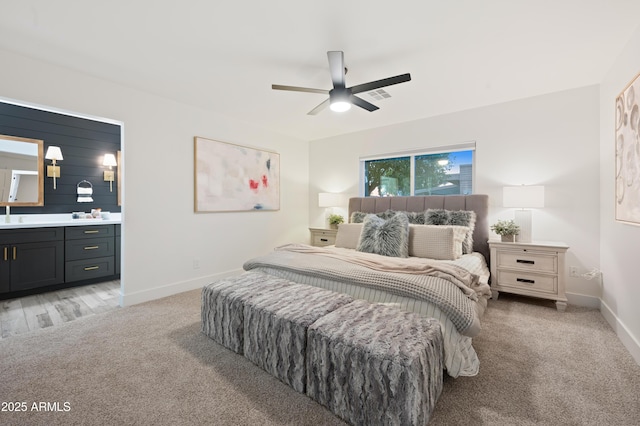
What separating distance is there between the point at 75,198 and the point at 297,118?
3603 millimetres

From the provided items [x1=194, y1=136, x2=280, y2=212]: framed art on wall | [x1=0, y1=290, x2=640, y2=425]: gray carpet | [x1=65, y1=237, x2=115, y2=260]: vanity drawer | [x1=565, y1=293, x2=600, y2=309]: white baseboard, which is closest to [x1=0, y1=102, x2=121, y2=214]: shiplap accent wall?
[x1=65, y1=237, x2=115, y2=260]: vanity drawer

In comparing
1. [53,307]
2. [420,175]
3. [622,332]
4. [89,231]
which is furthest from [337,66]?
[89,231]

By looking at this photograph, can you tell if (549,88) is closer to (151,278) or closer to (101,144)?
(151,278)

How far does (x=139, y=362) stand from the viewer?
6.47ft

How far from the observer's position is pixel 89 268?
389 cm

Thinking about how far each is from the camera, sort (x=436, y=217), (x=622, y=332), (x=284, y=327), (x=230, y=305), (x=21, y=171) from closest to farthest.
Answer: (x=284, y=327) < (x=230, y=305) < (x=622, y=332) < (x=436, y=217) < (x=21, y=171)

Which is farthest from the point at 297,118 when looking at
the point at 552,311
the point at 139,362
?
the point at 552,311

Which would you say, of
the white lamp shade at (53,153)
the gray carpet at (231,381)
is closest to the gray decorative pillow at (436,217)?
the gray carpet at (231,381)

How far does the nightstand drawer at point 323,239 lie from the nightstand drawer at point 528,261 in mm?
2354

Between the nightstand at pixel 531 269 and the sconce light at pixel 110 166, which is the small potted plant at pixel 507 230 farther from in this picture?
the sconce light at pixel 110 166

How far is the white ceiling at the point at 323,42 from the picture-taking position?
6.07 ft

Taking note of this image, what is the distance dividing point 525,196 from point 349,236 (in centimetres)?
203

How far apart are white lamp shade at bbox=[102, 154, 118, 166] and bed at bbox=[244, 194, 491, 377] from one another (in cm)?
339

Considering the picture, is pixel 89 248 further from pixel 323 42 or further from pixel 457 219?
pixel 457 219
